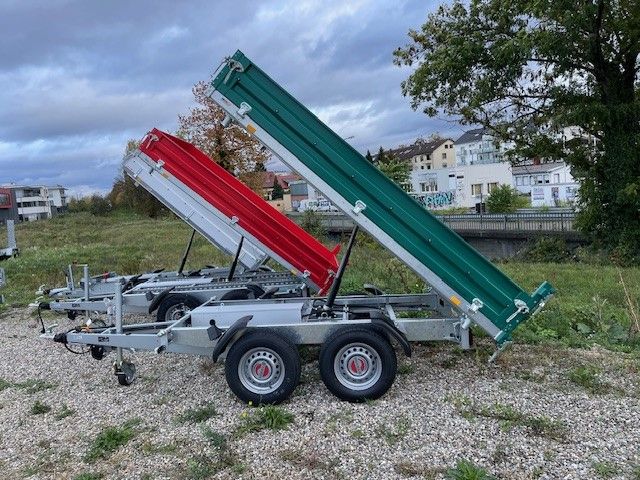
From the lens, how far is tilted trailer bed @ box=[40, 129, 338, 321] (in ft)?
26.7

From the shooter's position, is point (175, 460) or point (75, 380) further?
point (75, 380)

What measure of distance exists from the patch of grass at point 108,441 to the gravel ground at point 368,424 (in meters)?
0.04

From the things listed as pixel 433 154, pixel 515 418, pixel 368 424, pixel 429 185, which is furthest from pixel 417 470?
pixel 433 154

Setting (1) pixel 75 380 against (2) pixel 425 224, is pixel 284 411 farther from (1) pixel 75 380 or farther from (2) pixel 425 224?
(1) pixel 75 380

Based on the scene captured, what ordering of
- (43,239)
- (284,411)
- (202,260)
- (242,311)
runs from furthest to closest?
1. (43,239)
2. (202,260)
3. (242,311)
4. (284,411)

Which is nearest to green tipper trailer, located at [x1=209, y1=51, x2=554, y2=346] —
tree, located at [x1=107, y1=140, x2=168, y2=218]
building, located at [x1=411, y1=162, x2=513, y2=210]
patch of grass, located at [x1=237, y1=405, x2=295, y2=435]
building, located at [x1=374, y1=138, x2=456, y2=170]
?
patch of grass, located at [x1=237, y1=405, x2=295, y2=435]

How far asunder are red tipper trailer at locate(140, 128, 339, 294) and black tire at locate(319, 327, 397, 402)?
2.78 metres

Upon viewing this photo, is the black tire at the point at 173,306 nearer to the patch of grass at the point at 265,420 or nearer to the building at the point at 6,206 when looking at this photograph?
the patch of grass at the point at 265,420

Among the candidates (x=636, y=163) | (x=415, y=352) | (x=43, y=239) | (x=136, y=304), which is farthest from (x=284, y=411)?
(x=43, y=239)

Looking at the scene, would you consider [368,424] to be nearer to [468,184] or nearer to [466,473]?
[466,473]

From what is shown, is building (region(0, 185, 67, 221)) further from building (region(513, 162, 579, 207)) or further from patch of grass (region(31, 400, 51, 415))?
patch of grass (region(31, 400, 51, 415))

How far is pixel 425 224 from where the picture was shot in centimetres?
529

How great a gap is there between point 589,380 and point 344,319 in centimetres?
237

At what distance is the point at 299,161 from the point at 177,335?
2037 millimetres
